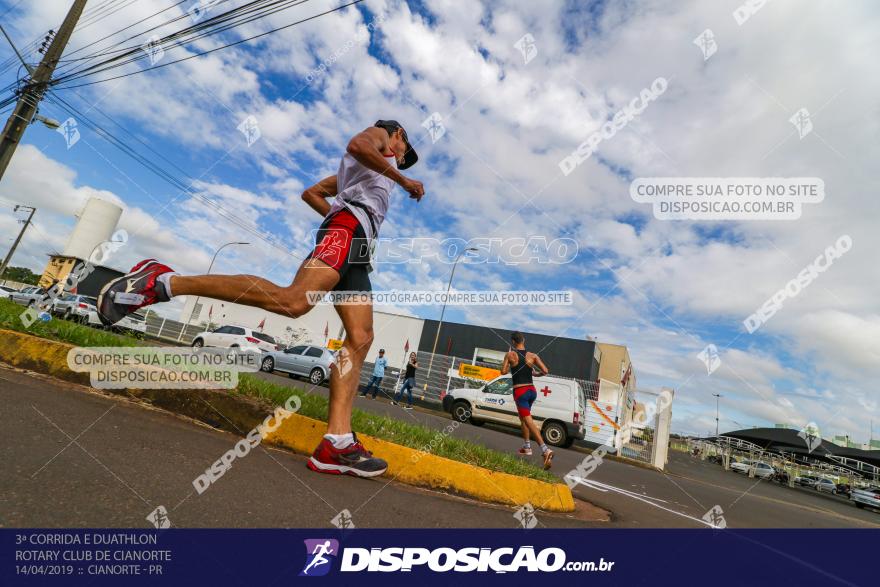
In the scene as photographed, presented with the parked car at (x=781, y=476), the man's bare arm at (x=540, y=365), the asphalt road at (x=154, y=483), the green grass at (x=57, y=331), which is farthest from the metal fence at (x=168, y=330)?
the parked car at (x=781, y=476)

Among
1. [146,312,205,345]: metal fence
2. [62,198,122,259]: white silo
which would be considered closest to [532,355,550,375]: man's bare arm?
[146,312,205,345]: metal fence

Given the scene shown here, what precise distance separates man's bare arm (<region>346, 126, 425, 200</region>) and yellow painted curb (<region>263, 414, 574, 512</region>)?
177cm

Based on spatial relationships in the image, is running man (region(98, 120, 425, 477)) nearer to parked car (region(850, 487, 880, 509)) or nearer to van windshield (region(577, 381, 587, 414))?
van windshield (region(577, 381, 587, 414))

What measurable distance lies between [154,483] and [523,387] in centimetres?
518

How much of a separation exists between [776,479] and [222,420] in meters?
36.3

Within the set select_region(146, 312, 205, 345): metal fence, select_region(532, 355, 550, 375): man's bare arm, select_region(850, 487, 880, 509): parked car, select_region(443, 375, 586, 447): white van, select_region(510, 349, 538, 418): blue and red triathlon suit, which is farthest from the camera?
select_region(146, 312, 205, 345): metal fence

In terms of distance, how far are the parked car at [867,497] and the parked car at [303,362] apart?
24.0 m

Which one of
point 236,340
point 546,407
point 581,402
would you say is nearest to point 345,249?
point 546,407

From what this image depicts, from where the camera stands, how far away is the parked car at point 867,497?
61.0ft

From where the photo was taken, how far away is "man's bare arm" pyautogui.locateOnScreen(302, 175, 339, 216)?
3119 mm

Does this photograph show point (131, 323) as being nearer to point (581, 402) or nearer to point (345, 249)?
point (581, 402)

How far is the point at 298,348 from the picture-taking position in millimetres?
15594

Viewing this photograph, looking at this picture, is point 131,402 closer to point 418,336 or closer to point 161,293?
point 161,293

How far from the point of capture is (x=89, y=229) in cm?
4944
